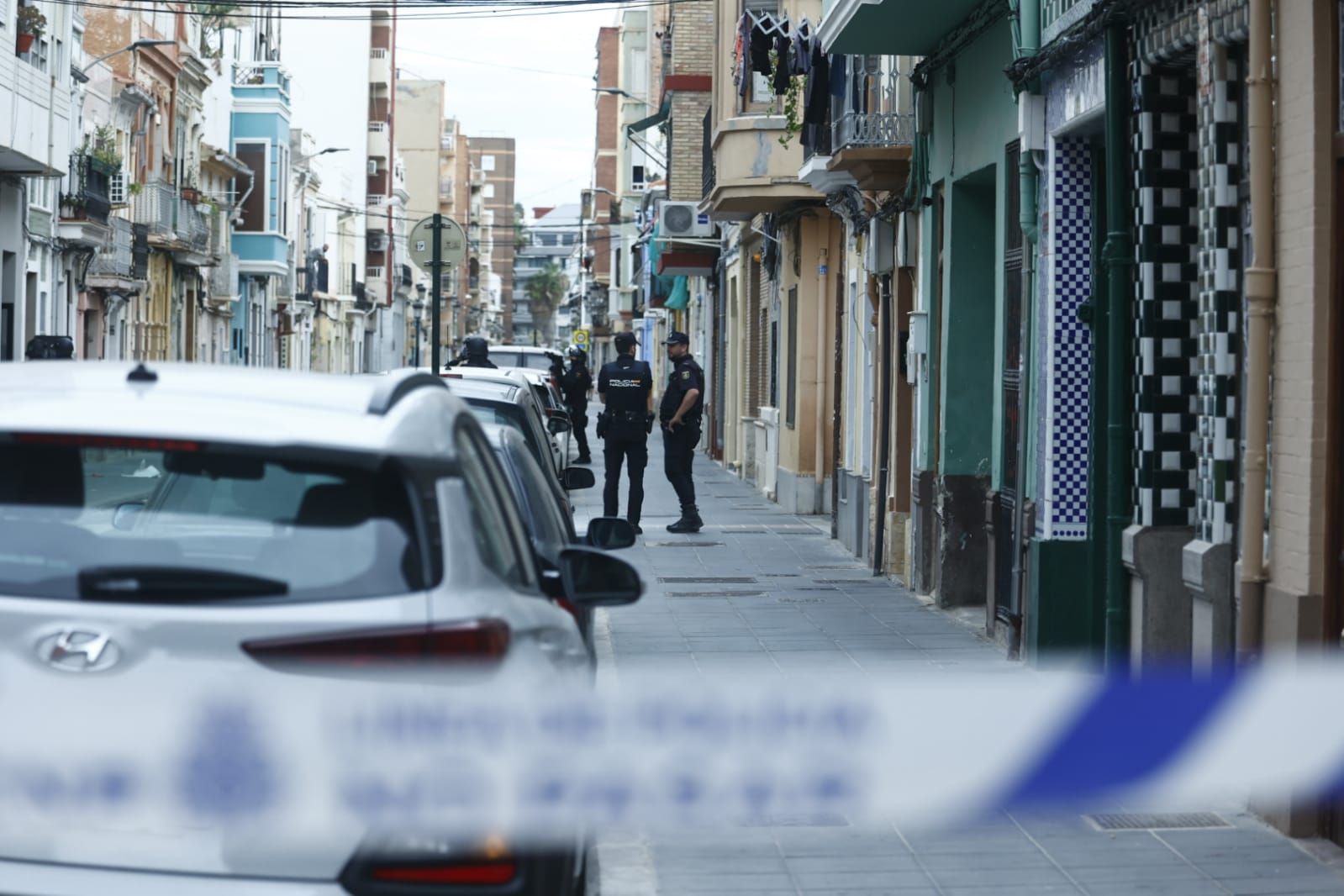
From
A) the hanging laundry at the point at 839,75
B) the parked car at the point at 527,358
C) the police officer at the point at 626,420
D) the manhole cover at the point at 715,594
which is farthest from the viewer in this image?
the parked car at the point at 527,358

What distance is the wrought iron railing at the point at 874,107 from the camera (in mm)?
16578

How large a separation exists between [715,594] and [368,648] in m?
11.5

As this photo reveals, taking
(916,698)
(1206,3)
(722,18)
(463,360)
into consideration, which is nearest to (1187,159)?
(1206,3)

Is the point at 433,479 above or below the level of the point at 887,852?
above

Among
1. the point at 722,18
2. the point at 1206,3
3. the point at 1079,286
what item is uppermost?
the point at 722,18

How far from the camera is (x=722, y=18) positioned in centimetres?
2747

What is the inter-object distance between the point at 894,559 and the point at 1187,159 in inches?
287

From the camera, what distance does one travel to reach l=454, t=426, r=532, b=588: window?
163 inches

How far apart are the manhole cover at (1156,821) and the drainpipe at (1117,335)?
1.91m

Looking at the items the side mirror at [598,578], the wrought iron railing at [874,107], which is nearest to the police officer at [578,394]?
the wrought iron railing at [874,107]

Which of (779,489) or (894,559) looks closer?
(894,559)

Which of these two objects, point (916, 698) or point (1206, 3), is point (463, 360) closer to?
point (1206, 3)

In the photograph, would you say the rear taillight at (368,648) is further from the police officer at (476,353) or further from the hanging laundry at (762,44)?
the hanging laundry at (762,44)

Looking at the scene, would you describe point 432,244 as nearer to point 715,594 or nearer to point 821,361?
point 715,594
